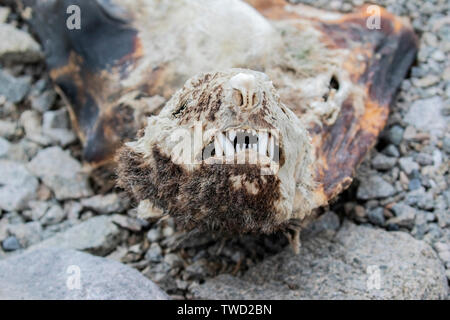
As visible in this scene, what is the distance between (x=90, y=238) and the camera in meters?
2.87

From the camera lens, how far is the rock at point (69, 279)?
229 centimetres

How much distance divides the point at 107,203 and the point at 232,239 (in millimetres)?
811

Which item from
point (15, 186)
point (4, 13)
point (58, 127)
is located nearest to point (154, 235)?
point (15, 186)

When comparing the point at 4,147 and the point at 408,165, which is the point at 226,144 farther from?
the point at 4,147

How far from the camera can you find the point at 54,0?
3.17 meters

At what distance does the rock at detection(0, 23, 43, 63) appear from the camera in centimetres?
354

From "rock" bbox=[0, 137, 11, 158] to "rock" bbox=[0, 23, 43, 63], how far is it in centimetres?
64

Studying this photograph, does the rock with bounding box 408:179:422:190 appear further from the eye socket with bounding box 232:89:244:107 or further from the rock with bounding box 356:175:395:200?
the eye socket with bounding box 232:89:244:107

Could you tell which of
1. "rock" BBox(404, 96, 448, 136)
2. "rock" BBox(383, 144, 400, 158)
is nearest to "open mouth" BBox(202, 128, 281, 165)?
"rock" BBox(383, 144, 400, 158)

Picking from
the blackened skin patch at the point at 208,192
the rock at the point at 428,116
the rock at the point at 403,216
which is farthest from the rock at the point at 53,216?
the rock at the point at 428,116

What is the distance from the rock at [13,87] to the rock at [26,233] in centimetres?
99

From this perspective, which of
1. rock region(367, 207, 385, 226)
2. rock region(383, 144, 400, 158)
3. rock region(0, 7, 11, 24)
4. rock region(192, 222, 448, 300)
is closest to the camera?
rock region(192, 222, 448, 300)

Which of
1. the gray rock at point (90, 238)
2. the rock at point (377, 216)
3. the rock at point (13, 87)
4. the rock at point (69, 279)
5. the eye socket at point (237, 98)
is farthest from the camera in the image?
the rock at point (13, 87)

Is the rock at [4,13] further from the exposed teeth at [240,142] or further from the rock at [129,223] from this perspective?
the exposed teeth at [240,142]
